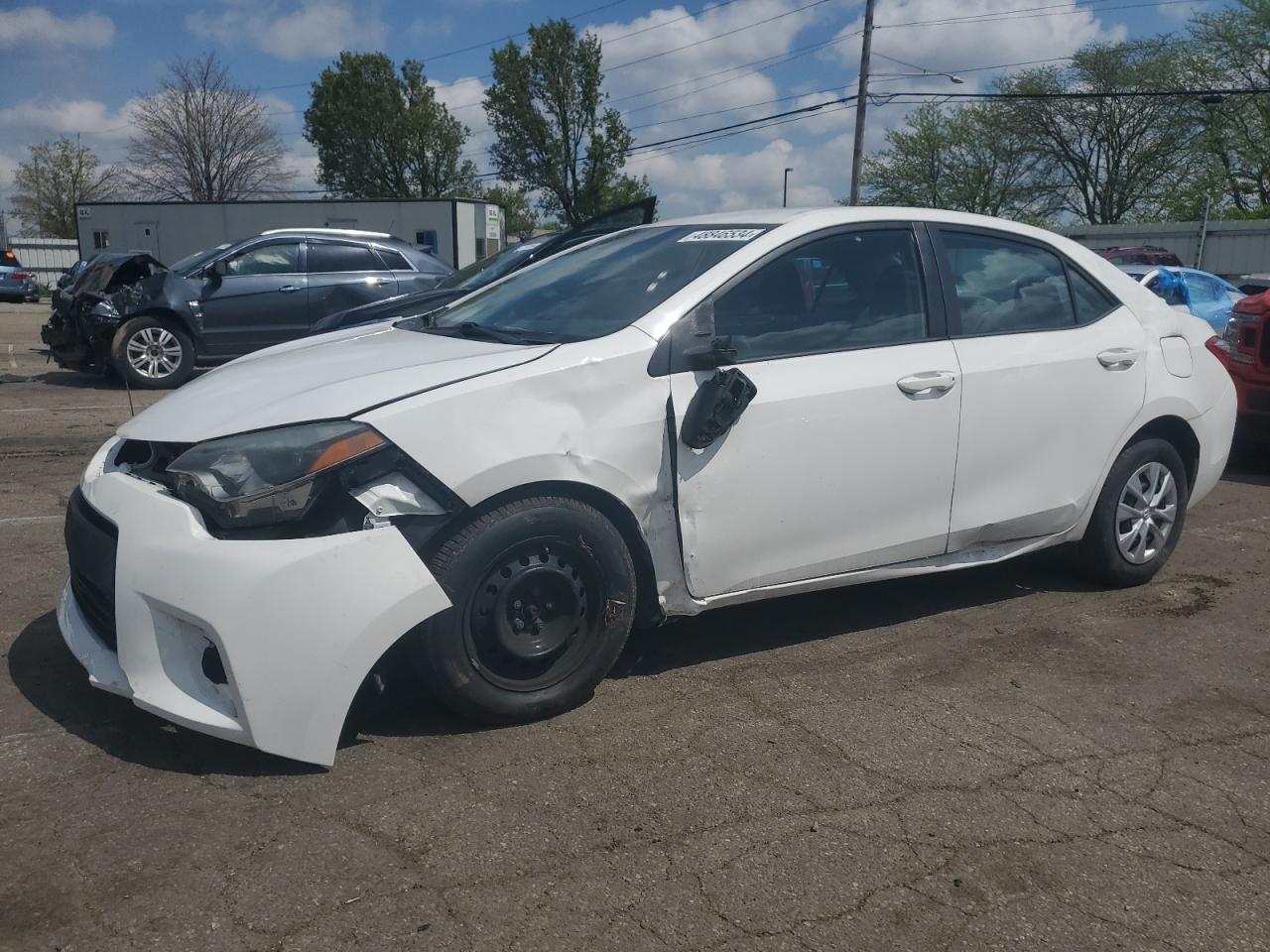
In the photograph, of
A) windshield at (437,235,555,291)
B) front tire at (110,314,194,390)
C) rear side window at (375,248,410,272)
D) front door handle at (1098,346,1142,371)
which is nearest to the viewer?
front door handle at (1098,346,1142,371)

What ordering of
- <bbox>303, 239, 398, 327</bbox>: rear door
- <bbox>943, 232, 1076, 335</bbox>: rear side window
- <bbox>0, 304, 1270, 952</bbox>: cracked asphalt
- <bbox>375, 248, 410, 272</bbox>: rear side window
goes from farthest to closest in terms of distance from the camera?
<bbox>375, 248, 410, 272</bbox>: rear side window → <bbox>303, 239, 398, 327</bbox>: rear door → <bbox>943, 232, 1076, 335</bbox>: rear side window → <bbox>0, 304, 1270, 952</bbox>: cracked asphalt

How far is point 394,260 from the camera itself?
1281cm

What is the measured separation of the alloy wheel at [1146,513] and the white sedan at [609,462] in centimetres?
2

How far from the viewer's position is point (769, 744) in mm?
3318

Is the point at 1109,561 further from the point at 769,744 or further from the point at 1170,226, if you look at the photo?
the point at 1170,226

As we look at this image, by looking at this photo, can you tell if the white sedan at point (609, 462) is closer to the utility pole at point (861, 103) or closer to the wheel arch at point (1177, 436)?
the wheel arch at point (1177, 436)

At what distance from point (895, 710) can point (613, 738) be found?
3.18 feet

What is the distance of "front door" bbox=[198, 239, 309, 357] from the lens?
12008 mm

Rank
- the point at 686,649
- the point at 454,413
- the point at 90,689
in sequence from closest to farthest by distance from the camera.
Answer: the point at 454,413, the point at 90,689, the point at 686,649

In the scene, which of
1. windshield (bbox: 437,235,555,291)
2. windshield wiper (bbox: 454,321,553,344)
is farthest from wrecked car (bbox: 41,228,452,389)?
windshield wiper (bbox: 454,321,553,344)

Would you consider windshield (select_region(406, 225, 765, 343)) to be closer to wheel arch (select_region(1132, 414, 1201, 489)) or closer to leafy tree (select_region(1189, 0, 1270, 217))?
wheel arch (select_region(1132, 414, 1201, 489))

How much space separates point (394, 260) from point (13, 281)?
2842 centimetres

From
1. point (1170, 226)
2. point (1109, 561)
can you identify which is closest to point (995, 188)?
point (1170, 226)

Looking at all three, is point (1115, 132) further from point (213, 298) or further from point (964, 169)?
point (213, 298)
